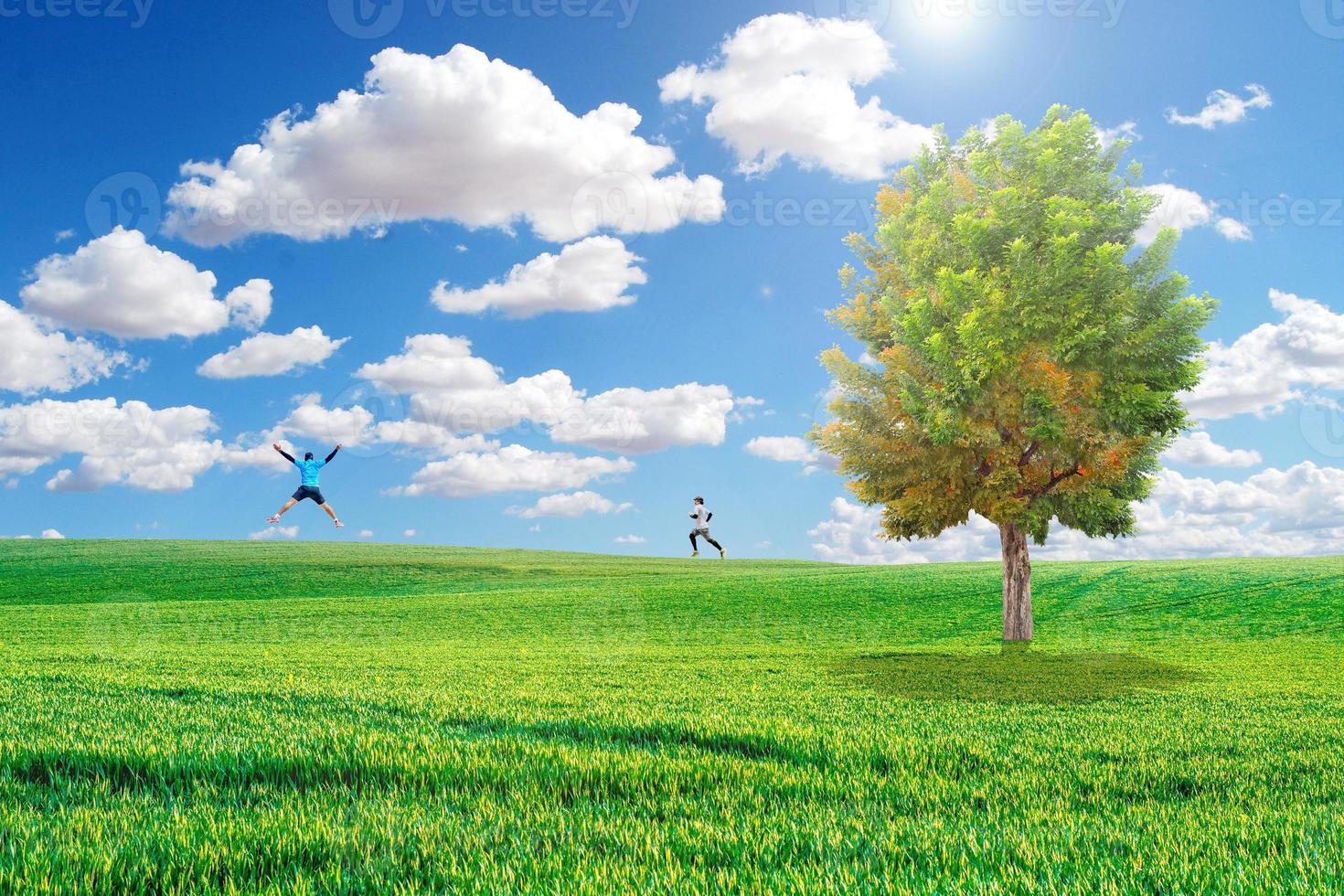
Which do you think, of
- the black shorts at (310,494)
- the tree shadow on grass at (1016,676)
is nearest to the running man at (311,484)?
the black shorts at (310,494)

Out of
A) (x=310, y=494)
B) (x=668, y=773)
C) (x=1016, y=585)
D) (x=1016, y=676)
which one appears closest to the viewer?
(x=668, y=773)

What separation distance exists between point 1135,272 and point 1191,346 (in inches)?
97.0

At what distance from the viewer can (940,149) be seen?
88.3 feet

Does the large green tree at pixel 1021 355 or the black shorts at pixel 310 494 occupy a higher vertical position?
the large green tree at pixel 1021 355

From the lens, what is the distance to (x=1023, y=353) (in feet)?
74.8

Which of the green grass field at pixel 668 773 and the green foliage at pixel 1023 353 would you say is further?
the green foliage at pixel 1023 353

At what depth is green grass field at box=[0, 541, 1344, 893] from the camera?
4.80 metres

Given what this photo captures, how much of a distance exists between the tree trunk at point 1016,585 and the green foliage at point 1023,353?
37.6 inches

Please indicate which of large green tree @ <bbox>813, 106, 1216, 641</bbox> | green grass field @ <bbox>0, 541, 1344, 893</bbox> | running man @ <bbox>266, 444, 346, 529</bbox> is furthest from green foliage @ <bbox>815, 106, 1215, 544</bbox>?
running man @ <bbox>266, 444, 346, 529</bbox>

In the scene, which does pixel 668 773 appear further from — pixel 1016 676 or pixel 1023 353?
pixel 1023 353

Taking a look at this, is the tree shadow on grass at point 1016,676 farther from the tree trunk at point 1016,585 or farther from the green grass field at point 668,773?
the tree trunk at point 1016,585

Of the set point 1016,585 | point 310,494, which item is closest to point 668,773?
point 310,494

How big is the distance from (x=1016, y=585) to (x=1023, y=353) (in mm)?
7659

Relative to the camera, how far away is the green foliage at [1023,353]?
22.4 m
